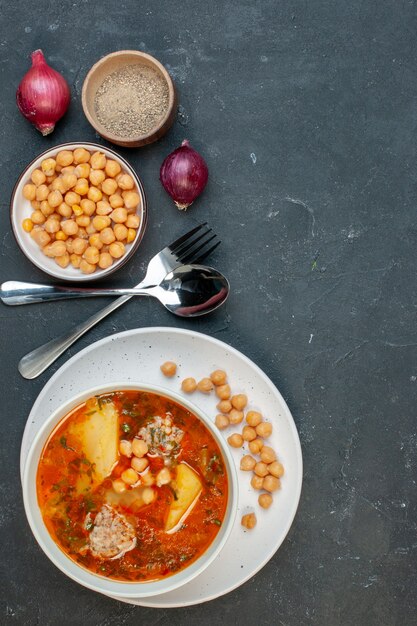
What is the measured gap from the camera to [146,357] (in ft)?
7.70

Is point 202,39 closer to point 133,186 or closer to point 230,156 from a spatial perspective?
point 230,156

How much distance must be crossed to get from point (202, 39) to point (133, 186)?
59 cm

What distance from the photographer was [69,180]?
2408mm

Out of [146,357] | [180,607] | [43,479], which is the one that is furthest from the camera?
[180,607]

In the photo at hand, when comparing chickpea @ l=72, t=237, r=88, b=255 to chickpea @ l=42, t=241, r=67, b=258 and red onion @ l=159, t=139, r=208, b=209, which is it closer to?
chickpea @ l=42, t=241, r=67, b=258

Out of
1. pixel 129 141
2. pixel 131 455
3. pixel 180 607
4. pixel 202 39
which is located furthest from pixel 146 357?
pixel 202 39

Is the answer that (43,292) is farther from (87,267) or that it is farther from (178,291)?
(178,291)

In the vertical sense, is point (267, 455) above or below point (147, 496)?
below

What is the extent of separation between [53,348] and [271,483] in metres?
0.86

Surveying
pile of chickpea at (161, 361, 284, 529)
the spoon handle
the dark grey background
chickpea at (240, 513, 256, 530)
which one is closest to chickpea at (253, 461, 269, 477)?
pile of chickpea at (161, 361, 284, 529)

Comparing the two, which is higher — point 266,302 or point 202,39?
point 202,39

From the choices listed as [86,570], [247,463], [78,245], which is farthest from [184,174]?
[86,570]

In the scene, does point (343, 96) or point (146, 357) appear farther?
point (343, 96)

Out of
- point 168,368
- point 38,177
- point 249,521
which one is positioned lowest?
point 249,521
